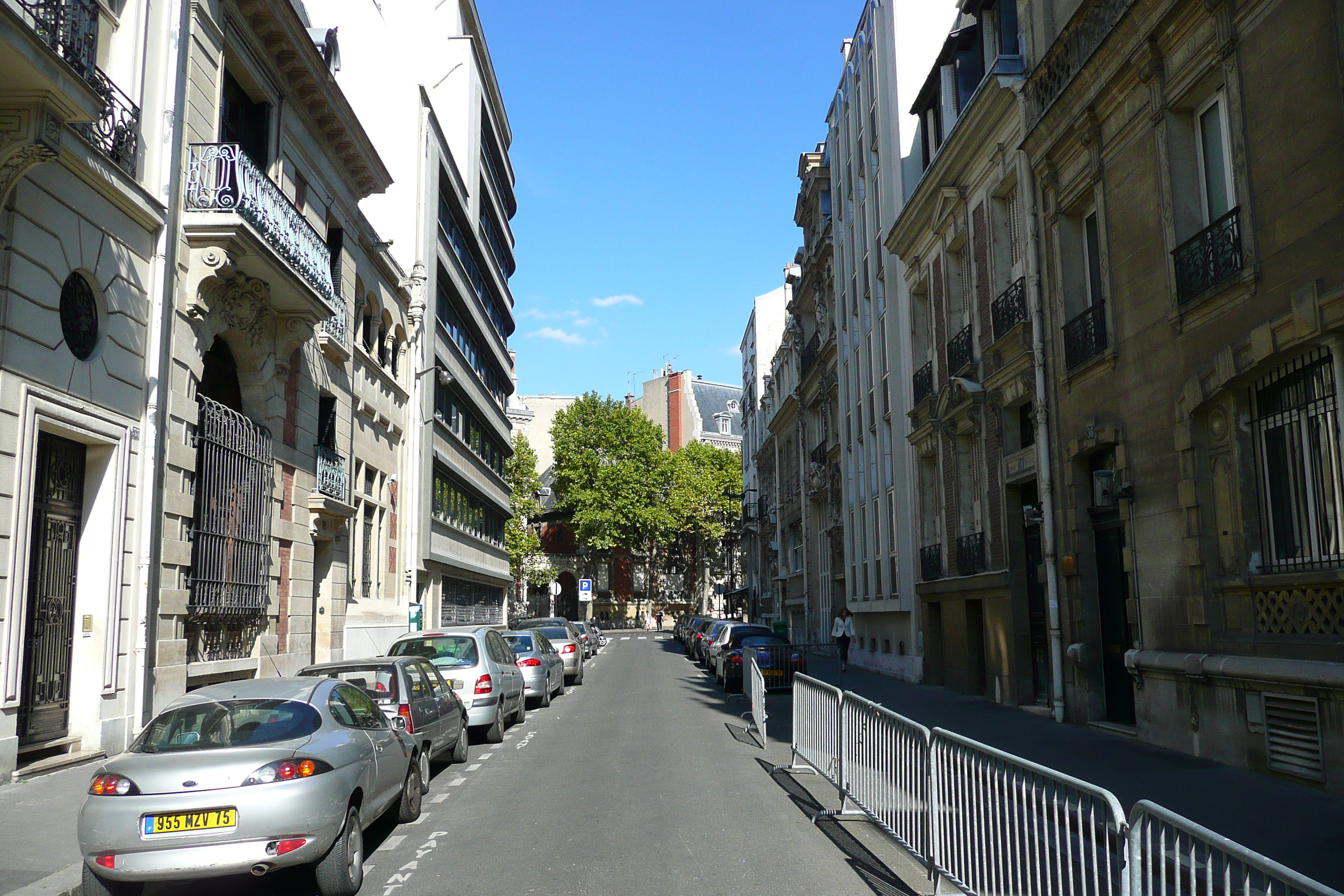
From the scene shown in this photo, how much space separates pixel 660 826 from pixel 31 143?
9091mm

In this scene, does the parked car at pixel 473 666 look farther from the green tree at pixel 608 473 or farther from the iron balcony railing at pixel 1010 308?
the green tree at pixel 608 473

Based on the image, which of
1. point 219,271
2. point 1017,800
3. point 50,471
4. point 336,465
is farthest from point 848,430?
point 1017,800

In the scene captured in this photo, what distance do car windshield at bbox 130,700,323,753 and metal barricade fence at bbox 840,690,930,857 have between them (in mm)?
4345

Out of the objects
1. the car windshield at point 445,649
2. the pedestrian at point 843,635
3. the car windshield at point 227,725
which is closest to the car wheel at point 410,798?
the car windshield at point 227,725

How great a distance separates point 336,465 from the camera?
22750 mm

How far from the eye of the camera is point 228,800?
21.7 ft

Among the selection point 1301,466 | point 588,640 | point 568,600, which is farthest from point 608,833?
point 568,600

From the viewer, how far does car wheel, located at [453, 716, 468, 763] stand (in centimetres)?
1298

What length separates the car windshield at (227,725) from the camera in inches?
283

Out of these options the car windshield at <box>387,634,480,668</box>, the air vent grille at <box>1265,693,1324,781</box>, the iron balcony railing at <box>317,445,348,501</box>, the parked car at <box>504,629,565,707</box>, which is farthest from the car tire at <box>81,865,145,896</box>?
the iron balcony railing at <box>317,445,348,501</box>

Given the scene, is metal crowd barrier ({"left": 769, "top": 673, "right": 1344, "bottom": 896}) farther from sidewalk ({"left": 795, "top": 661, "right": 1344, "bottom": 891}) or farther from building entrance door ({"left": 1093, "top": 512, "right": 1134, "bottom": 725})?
building entrance door ({"left": 1093, "top": 512, "right": 1134, "bottom": 725})

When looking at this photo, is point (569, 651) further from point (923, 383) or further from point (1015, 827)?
point (1015, 827)

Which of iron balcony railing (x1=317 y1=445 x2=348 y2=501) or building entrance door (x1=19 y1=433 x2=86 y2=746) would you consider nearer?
building entrance door (x1=19 y1=433 x2=86 y2=746)

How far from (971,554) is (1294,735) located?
34.4ft
